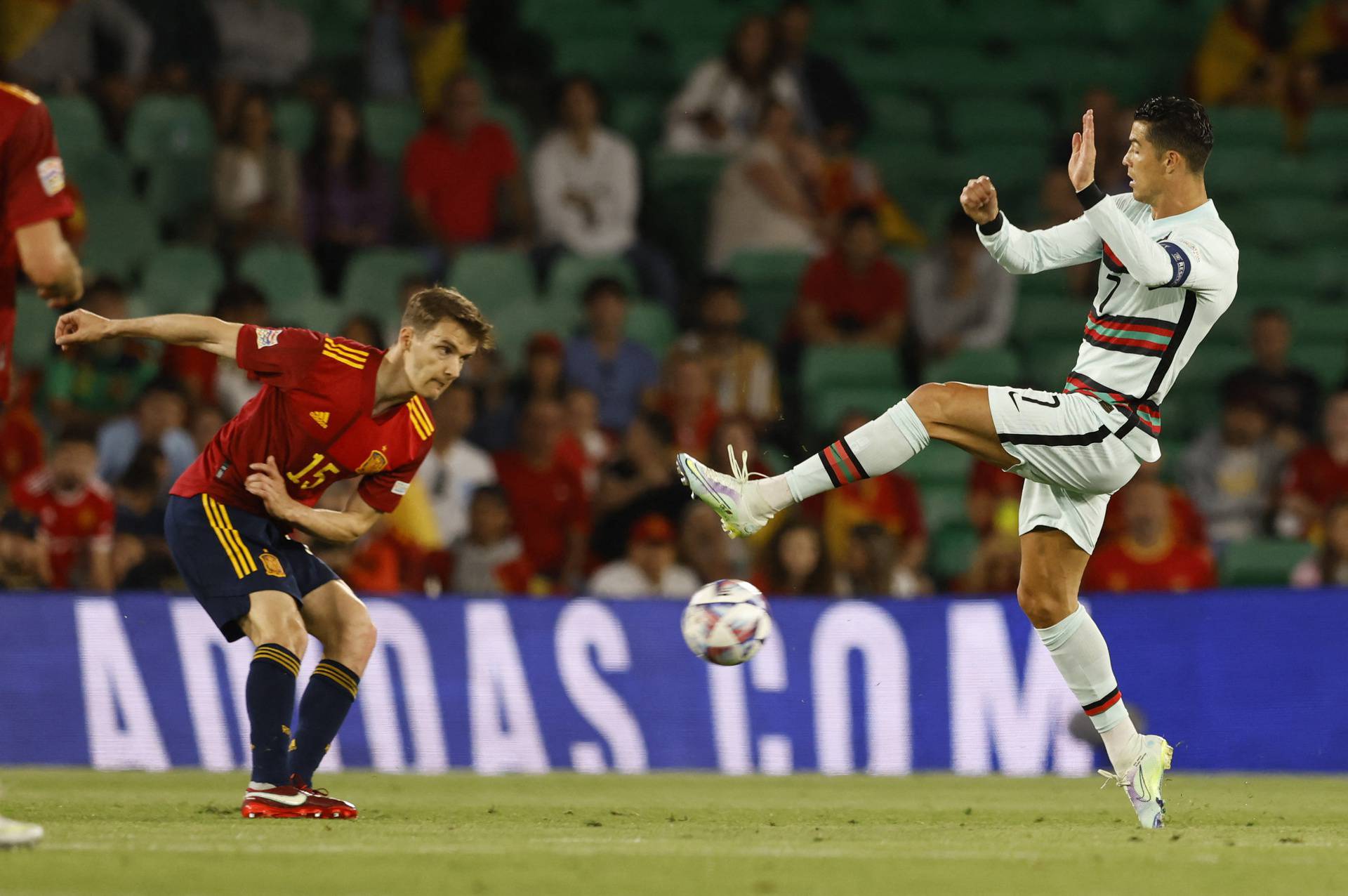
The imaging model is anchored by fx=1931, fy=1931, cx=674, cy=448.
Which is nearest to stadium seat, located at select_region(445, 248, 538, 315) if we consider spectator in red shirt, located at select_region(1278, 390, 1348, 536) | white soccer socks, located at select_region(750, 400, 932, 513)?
spectator in red shirt, located at select_region(1278, 390, 1348, 536)

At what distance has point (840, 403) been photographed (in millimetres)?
13359

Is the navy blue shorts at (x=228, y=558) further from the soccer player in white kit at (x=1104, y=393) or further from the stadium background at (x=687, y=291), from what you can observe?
the stadium background at (x=687, y=291)

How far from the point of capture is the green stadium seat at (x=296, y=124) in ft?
47.3

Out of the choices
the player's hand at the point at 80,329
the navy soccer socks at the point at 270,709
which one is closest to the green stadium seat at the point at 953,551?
the navy soccer socks at the point at 270,709

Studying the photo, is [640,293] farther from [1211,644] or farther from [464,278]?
[1211,644]

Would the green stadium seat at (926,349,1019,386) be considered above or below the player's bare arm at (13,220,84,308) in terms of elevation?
above

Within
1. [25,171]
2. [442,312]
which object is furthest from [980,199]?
[25,171]

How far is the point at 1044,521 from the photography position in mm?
7297

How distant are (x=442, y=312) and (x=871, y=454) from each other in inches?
65.2

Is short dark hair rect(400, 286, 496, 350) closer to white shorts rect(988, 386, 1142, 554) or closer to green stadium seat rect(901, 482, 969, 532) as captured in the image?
white shorts rect(988, 386, 1142, 554)

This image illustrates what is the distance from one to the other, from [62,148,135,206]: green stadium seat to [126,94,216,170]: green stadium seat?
0.50ft

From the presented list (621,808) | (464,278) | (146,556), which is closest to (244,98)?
(464,278)

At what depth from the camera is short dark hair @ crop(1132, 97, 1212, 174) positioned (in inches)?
273

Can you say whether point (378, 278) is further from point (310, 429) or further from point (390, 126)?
point (310, 429)
